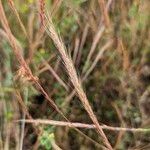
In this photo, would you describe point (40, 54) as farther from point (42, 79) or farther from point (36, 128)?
point (36, 128)

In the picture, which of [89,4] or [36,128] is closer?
[36,128]

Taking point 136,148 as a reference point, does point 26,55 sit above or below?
above

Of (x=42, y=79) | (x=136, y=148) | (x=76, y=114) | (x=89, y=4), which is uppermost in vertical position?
(x=89, y=4)

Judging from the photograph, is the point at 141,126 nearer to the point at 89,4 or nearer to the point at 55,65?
the point at 55,65

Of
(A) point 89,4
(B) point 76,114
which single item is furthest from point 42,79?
(A) point 89,4

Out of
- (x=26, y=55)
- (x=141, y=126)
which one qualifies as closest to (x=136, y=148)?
(x=141, y=126)

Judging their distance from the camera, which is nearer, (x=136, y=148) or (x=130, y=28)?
(x=136, y=148)
